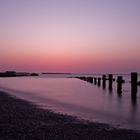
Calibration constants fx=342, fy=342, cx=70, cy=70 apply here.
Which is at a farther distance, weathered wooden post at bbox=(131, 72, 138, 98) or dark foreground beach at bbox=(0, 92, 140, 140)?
weathered wooden post at bbox=(131, 72, 138, 98)

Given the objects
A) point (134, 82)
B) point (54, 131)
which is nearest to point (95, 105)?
point (134, 82)

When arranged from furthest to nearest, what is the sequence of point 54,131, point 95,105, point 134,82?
1. point 134,82
2. point 95,105
3. point 54,131

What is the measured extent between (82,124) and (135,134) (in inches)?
80.6

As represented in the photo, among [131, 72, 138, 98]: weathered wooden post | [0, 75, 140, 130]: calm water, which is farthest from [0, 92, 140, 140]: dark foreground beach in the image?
[131, 72, 138, 98]: weathered wooden post

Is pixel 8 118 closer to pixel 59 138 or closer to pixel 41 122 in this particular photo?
pixel 41 122

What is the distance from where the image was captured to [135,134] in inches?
373

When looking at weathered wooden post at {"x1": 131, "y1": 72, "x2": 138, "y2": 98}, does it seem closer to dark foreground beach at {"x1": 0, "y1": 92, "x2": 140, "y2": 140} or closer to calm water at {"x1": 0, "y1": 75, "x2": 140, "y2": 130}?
calm water at {"x1": 0, "y1": 75, "x2": 140, "y2": 130}

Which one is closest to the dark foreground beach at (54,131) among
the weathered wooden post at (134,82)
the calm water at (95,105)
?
the calm water at (95,105)

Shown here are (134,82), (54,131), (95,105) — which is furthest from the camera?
(134,82)

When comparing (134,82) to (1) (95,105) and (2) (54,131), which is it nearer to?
(1) (95,105)

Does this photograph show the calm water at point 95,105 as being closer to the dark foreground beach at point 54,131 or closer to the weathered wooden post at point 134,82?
the weathered wooden post at point 134,82

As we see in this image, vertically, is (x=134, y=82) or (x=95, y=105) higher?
(x=134, y=82)

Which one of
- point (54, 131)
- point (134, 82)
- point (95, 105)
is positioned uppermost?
point (134, 82)

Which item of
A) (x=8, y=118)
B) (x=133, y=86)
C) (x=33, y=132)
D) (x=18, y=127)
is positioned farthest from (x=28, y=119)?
(x=133, y=86)
